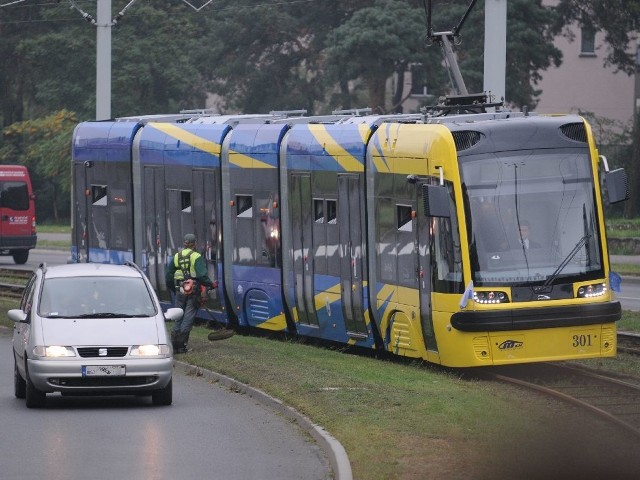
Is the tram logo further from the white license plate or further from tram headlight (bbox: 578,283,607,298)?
the white license plate

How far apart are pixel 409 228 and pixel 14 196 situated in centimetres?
2661

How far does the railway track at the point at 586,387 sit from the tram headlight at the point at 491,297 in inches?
36.6

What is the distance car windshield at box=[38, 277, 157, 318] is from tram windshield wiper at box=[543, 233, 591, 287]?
14.4 feet

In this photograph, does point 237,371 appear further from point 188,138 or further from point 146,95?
point 146,95

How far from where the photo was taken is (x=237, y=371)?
732 inches

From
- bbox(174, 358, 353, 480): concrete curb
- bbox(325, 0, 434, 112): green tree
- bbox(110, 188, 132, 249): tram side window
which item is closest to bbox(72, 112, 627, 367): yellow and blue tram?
bbox(110, 188, 132, 249): tram side window

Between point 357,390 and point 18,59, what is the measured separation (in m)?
61.5

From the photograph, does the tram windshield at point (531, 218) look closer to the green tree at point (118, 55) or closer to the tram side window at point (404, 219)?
the tram side window at point (404, 219)

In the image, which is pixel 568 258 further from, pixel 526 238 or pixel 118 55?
pixel 118 55

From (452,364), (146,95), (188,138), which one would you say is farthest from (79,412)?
(146,95)

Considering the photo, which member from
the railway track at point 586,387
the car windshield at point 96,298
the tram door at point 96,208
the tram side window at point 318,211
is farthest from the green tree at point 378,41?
the car windshield at point 96,298

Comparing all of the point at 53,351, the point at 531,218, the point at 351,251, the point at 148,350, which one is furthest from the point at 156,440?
the point at 351,251

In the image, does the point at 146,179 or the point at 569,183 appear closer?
the point at 569,183

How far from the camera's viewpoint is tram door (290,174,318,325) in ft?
72.5
